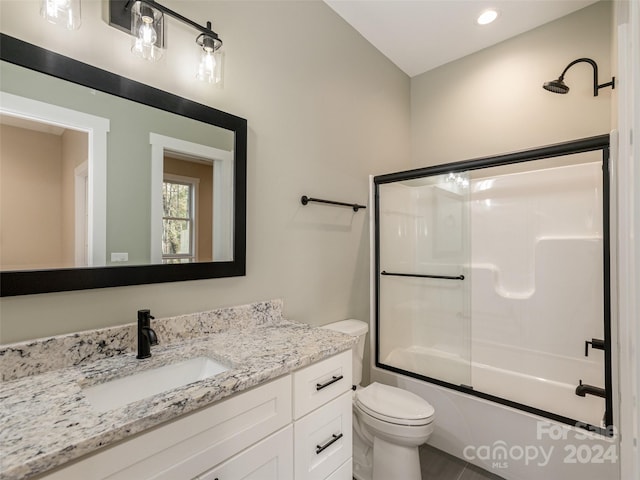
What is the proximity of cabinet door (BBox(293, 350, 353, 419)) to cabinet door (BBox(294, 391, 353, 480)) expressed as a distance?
3cm

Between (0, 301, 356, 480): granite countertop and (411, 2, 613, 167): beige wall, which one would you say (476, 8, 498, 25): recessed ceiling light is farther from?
(0, 301, 356, 480): granite countertop

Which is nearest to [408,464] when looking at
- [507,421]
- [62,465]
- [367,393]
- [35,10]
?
[367,393]

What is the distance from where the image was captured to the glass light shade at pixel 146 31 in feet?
3.83

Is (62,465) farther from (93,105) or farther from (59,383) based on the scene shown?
(93,105)

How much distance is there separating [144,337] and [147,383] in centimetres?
15

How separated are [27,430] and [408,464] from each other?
62.0 inches

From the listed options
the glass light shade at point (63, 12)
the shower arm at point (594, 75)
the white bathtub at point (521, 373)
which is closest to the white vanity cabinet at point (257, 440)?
the white bathtub at point (521, 373)

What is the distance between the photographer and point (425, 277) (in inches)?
91.2

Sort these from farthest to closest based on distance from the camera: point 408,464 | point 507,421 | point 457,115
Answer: point 457,115 < point 507,421 < point 408,464

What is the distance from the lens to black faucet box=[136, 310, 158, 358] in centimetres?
109

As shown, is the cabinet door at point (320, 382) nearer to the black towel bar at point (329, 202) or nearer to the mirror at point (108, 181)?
the mirror at point (108, 181)

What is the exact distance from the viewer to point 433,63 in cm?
266

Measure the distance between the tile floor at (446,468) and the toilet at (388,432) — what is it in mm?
281

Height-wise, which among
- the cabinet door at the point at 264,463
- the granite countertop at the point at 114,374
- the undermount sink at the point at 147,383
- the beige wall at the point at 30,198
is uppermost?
the beige wall at the point at 30,198
